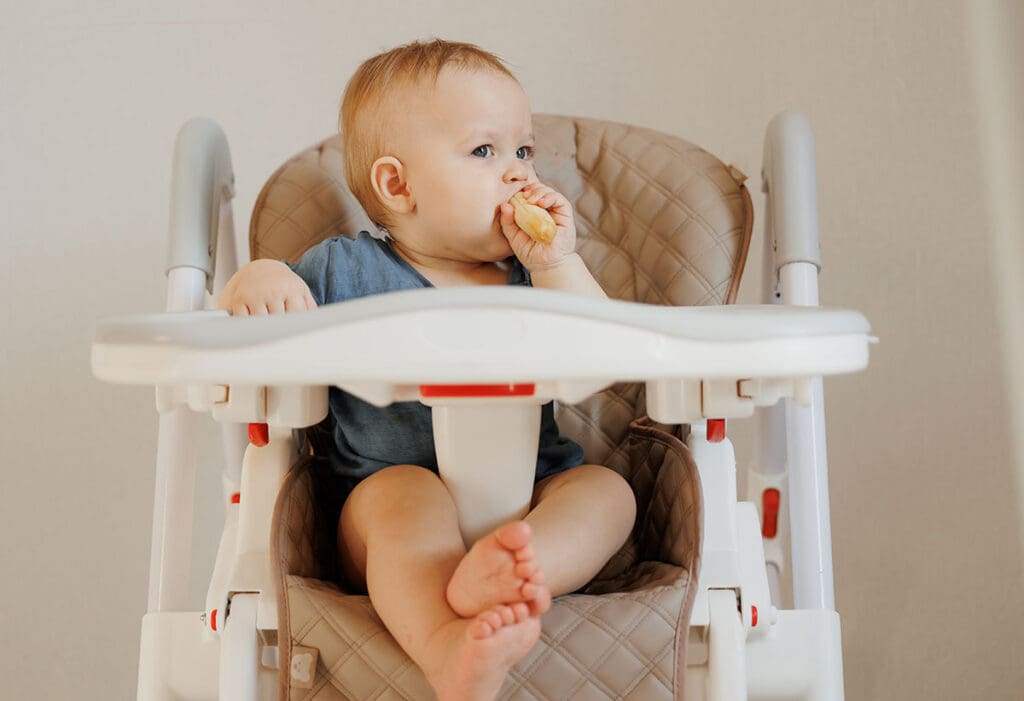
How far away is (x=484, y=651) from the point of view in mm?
678

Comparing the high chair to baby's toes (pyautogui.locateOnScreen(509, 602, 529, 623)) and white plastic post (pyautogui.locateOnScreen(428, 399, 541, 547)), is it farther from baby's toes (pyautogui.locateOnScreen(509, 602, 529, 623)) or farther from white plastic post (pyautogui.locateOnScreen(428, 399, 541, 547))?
baby's toes (pyautogui.locateOnScreen(509, 602, 529, 623))

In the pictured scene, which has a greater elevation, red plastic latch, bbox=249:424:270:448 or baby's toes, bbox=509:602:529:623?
red plastic latch, bbox=249:424:270:448

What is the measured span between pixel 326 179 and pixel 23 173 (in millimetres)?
676

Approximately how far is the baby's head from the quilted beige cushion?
0.13m

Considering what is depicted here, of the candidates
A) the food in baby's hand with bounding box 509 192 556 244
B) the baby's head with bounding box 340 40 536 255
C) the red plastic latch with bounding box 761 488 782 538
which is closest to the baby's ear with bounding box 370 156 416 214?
the baby's head with bounding box 340 40 536 255

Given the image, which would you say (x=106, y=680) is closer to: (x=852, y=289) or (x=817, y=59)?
(x=852, y=289)

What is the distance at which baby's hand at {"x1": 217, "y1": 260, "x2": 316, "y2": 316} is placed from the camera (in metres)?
0.82

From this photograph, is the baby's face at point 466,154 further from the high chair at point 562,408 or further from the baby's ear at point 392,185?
the high chair at point 562,408

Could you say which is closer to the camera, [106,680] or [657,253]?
[657,253]

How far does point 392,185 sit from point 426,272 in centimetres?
9

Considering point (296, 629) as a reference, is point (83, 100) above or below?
above

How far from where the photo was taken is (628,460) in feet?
3.41

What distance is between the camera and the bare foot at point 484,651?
68 centimetres

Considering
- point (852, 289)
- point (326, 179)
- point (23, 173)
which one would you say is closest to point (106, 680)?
point (23, 173)
